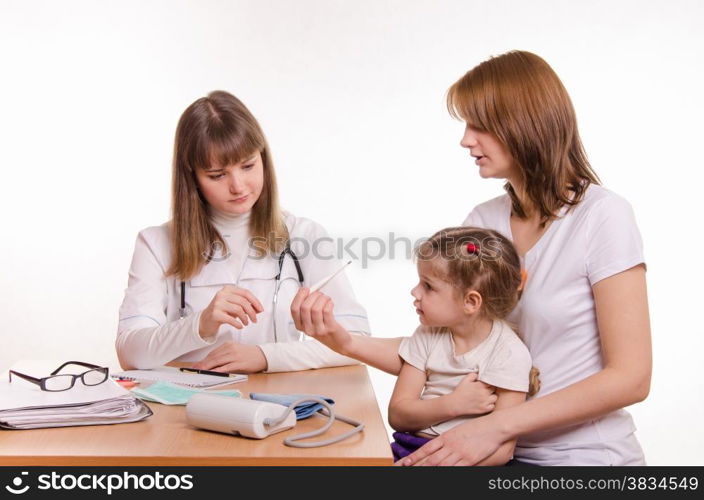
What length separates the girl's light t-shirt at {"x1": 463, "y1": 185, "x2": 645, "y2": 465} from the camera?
1733 millimetres

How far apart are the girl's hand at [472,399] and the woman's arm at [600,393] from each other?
1.9 inches

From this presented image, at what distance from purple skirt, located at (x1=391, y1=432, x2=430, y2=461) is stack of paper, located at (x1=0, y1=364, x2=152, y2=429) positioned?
58 cm

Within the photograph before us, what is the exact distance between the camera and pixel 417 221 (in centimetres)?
415

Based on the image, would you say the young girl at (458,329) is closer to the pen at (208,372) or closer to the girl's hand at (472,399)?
the girl's hand at (472,399)

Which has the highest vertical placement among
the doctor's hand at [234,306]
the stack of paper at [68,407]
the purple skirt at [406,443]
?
the doctor's hand at [234,306]

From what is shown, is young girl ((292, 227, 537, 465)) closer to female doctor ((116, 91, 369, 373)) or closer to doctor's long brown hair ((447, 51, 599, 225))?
doctor's long brown hair ((447, 51, 599, 225))

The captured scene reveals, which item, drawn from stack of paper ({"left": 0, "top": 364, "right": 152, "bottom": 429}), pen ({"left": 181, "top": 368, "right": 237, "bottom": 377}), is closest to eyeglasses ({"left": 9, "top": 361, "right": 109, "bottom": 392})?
stack of paper ({"left": 0, "top": 364, "right": 152, "bottom": 429})

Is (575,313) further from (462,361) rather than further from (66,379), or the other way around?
(66,379)

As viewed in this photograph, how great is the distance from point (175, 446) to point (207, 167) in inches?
42.3

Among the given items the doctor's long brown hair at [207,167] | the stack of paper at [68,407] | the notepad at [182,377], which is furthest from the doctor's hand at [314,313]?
the doctor's long brown hair at [207,167]

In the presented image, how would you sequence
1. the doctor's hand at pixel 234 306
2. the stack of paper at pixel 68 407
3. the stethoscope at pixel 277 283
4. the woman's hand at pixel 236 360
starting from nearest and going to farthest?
the stack of paper at pixel 68 407 → the doctor's hand at pixel 234 306 → the woman's hand at pixel 236 360 → the stethoscope at pixel 277 283

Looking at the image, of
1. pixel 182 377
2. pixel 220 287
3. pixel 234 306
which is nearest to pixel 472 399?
pixel 234 306

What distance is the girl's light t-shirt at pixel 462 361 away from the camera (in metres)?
1.77

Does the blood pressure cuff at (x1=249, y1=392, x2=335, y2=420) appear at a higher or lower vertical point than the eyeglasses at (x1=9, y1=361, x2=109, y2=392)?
lower
